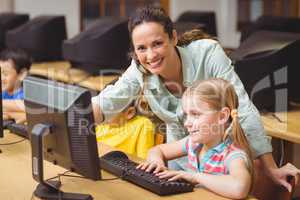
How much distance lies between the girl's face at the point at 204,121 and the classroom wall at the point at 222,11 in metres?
4.18

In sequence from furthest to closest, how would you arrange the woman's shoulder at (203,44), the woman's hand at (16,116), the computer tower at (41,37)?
the computer tower at (41,37), the woman's hand at (16,116), the woman's shoulder at (203,44)

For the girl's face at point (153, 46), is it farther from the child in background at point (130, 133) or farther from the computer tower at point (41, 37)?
the computer tower at point (41, 37)

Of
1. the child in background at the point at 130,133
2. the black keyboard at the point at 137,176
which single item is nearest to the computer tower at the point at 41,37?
the child in background at the point at 130,133

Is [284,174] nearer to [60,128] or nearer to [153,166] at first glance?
[153,166]

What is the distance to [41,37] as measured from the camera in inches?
180

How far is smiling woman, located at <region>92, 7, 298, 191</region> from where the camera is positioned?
1.93 metres

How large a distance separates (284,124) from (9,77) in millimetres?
1633

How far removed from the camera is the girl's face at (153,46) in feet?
6.32

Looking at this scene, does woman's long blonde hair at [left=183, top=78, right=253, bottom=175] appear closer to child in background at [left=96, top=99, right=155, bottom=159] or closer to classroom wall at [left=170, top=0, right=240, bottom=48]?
child in background at [left=96, top=99, right=155, bottom=159]

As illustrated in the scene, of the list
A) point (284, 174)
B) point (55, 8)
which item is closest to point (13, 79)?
point (284, 174)

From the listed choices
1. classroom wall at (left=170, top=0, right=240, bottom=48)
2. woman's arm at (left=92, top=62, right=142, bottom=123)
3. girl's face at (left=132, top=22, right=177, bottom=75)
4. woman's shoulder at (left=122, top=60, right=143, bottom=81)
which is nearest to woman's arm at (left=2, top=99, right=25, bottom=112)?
woman's arm at (left=92, top=62, right=142, bottom=123)

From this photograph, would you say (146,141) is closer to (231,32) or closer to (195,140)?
(195,140)

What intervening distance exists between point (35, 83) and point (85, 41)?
2339mm

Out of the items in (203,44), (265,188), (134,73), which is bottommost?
(265,188)
